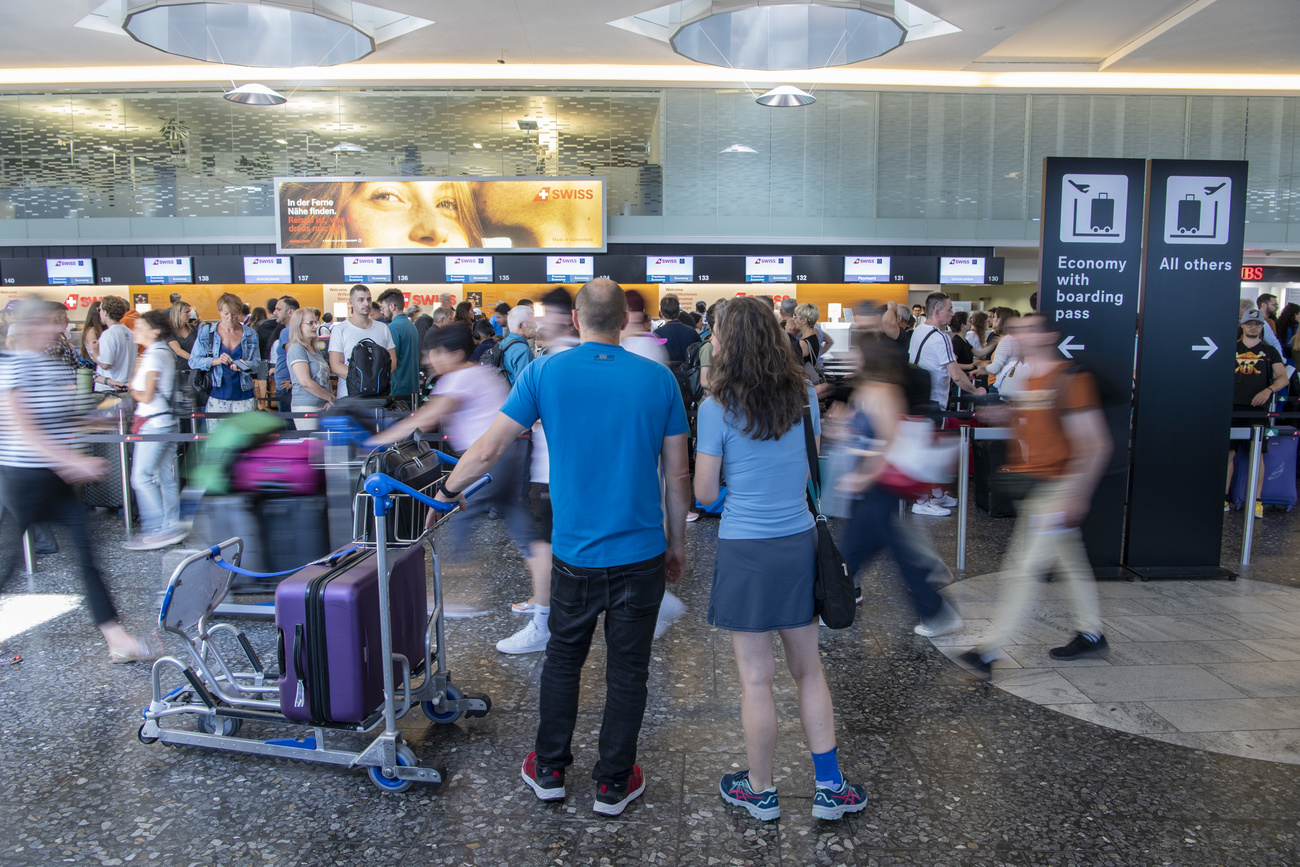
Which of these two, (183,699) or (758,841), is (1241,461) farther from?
(183,699)

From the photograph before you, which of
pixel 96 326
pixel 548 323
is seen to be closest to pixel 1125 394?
pixel 548 323

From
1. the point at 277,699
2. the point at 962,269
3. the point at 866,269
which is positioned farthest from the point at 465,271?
the point at 277,699

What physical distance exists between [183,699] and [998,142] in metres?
16.3

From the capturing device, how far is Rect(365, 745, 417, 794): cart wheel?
278 cm

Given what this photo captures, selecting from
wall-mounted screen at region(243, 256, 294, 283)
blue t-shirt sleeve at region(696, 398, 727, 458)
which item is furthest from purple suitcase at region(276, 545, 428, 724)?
wall-mounted screen at region(243, 256, 294, 283)

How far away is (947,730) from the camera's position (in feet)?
A: 10.5

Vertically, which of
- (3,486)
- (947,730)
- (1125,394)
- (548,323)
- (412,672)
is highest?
(548,323)

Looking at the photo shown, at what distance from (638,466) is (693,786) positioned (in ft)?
3.92

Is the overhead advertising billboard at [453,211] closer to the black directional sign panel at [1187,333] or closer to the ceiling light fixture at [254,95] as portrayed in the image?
the ceiling light fixture at [254,95]

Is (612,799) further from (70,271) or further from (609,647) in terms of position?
(70,271)

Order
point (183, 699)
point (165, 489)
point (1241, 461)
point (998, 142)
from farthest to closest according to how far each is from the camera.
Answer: point (998, 142), point (1241, 461), point (165, 489), point (183, 699)

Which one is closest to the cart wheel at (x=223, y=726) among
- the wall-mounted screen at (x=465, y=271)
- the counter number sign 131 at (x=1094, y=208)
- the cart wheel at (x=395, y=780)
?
the cart wheel at (x=395, y=780)

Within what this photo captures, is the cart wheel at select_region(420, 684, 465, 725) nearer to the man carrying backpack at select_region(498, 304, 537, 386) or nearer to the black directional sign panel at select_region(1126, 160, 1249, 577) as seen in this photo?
the man carrying backpack at select_region(498, 304, 537, 386)

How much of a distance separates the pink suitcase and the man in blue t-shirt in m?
1.74
